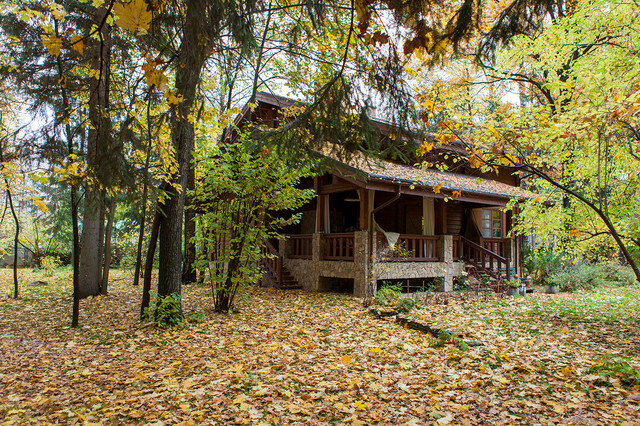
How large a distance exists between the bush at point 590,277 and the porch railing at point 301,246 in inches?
350

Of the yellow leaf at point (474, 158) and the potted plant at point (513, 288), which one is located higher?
the yellow leaf at point (474, 158)

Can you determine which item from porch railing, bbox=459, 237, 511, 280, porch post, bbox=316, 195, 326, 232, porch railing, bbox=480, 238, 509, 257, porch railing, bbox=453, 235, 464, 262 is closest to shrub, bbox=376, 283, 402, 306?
porch post, bbox=316, 195, 326, 232

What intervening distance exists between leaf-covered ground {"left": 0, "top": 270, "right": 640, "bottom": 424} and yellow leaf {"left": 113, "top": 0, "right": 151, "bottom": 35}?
3.03m

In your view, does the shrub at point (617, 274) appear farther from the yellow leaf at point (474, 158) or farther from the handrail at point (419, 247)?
the yellow leaf at point (474, 158)

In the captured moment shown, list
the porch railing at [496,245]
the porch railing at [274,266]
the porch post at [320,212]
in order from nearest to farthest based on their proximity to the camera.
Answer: the porch post at [320,212] < the porch railing at [274,266] < the porch railing at [496,245]

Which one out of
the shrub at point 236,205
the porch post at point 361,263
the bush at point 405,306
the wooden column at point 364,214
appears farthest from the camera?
the wooden column at point 364,214

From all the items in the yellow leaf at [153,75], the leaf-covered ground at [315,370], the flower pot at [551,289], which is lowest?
the flower pot at [551,289]

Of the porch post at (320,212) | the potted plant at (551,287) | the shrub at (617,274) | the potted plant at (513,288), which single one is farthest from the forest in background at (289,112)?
the shrub at (617,274)

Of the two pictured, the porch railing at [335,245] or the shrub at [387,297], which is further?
the porch railing at [335,245]

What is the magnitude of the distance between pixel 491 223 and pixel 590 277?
412 centimetres

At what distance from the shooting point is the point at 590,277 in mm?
15477

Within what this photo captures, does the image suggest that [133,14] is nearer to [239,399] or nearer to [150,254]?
[239,399]

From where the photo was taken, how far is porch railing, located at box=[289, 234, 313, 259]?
13.4 meters

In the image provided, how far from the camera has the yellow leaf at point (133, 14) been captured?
230 cm
